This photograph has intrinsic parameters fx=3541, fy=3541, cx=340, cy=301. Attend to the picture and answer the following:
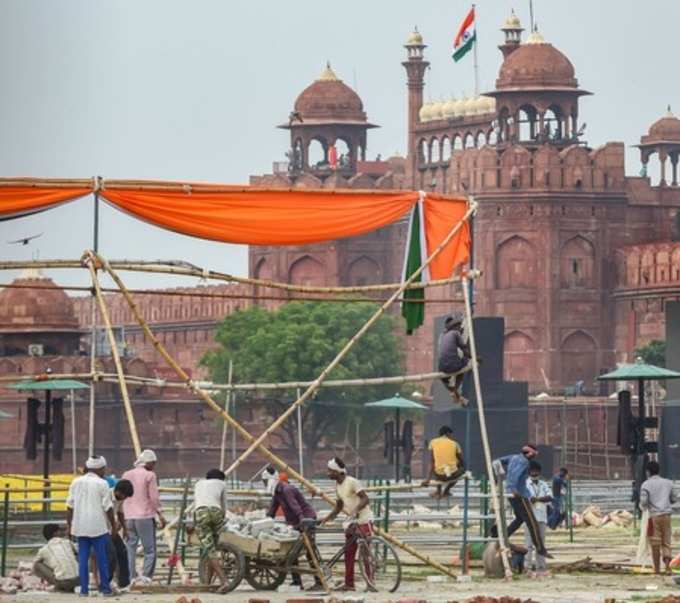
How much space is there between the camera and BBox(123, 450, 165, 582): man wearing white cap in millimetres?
26453

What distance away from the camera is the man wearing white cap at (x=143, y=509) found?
26453 mm

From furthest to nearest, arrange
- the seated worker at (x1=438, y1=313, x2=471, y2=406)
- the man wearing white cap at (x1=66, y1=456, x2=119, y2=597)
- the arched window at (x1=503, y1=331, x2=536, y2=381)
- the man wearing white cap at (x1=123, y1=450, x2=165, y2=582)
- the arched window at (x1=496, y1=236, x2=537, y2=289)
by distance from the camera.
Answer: the arched window at (x1=496, y1=236, x2=537, y2=289)
the arched window at (x1=503, y1=331, x2=536, y2=381)
the seated worker at (x1=438, y1=313, x2=471, y2=406)
the man wearing white cap at (x1=123, y1=450, x2=165, y2=582)
the man wearing white cap at (x1=66, y1=456, x2=119, y2=597)

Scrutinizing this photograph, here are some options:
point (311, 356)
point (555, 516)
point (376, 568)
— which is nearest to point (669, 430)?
point (555, 516)

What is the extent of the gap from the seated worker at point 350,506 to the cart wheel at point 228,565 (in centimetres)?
91

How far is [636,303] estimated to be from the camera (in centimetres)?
9838

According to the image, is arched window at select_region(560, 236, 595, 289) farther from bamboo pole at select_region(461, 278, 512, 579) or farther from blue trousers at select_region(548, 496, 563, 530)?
bamboo pole at select_region(461, 278, 512, 579)

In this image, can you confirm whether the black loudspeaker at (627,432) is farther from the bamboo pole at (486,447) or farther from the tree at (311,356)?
the tree at (311,356)

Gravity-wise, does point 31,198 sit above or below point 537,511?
above

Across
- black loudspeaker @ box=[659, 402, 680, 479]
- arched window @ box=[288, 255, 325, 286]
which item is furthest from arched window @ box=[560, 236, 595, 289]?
black loudspeaker @ box=[659, 402, 680, 479]

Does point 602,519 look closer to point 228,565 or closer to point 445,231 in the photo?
point 445,231

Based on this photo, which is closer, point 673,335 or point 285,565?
point 285,565

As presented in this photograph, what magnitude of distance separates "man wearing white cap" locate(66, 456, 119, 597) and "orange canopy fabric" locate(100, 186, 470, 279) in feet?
8.07

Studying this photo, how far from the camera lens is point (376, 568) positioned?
27.5m

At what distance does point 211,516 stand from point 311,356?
65.0 m
